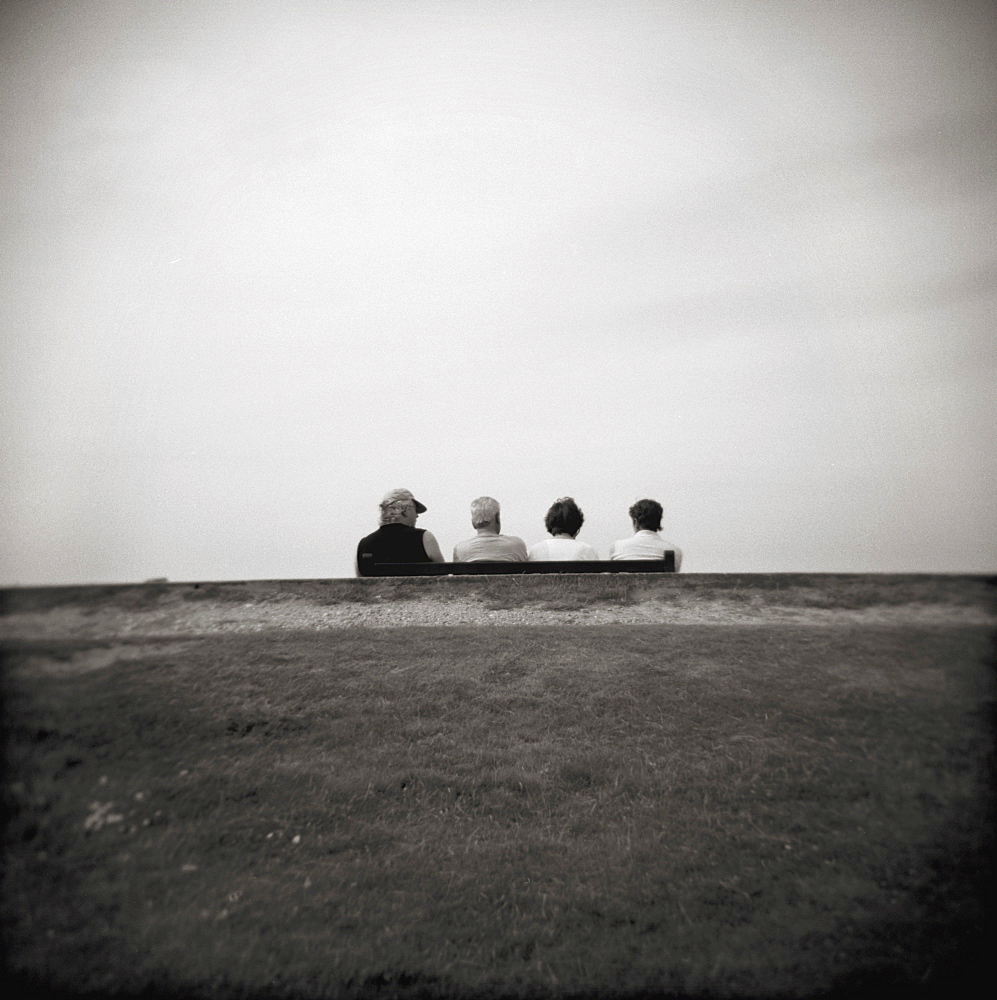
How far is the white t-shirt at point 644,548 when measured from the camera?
352 cm

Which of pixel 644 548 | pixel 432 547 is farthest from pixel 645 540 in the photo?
pixel 432 547

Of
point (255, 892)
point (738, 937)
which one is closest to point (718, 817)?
point (738, 937)

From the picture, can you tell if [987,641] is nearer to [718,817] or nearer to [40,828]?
[718,817]

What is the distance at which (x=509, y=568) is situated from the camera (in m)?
3.26

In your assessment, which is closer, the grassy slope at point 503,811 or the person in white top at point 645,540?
the grassy slope at point 503,811

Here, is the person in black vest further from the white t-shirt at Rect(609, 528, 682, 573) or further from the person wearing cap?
the white t-shirt at Rect(609, 528, 682, 573)

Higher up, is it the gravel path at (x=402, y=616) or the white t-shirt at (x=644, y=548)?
the white t-shirt at (x=644, y=548)

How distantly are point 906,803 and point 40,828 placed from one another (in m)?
3.63

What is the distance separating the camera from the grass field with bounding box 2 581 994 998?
8.00 feet

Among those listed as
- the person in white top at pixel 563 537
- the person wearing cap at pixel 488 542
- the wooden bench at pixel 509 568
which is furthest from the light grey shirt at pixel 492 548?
the wooden bench at pixel 509 568

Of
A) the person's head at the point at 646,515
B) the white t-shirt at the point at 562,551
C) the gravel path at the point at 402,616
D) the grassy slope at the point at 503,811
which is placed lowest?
the grassy slope at the point at 503,811

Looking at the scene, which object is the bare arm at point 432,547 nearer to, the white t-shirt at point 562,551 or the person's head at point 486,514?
the person's head at point 486,514

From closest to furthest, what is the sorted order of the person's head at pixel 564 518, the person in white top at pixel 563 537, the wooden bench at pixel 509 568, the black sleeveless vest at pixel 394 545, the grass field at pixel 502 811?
the grass field at pixel 502 811
the wooden bench at pixel 509 568
the black sleeveless vest at pixel 394 545
the person in white top at pixel 563 537
the person's head at pixel 564 518

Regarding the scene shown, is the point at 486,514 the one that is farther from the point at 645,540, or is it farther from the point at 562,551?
the point at 645,540
